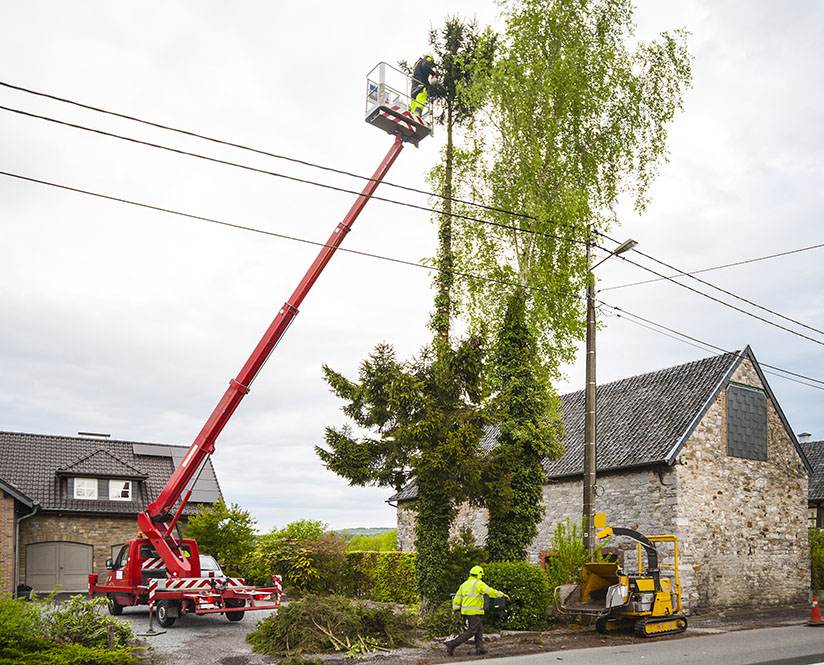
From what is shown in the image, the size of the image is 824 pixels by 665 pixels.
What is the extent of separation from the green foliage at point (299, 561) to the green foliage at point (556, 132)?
33.6 ft

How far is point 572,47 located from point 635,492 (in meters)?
12.6

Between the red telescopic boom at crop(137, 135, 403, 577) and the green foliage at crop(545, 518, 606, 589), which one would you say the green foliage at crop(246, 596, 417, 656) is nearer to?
the red telescopic boom at crop(137, 135, 403, 577)

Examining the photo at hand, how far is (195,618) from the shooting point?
64.1ft

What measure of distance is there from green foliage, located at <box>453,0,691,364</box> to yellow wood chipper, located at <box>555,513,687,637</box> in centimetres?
564

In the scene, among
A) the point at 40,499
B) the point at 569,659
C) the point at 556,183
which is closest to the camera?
the point at 569,659

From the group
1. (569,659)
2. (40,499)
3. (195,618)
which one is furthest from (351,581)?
(569,659)

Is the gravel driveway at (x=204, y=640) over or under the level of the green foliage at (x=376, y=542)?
over

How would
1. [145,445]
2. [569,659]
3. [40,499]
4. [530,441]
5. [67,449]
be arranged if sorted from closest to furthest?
[569,659]
[530,441]
[40,499]
[67,449]
[145,445]

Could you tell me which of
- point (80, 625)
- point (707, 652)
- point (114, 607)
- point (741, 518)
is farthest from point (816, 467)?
point (80, 625)

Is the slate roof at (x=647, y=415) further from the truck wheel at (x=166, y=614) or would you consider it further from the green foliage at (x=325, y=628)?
the truck wheel at (x=166, y=614)

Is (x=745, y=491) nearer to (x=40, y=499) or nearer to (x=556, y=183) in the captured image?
(x=556, y=183)

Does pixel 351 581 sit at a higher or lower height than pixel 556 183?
lower

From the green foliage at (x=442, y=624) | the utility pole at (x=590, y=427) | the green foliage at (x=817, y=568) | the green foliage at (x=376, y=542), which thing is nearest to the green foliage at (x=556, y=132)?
the utility pole at (x=590, y=427)

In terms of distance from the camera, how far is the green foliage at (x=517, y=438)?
18.8m
